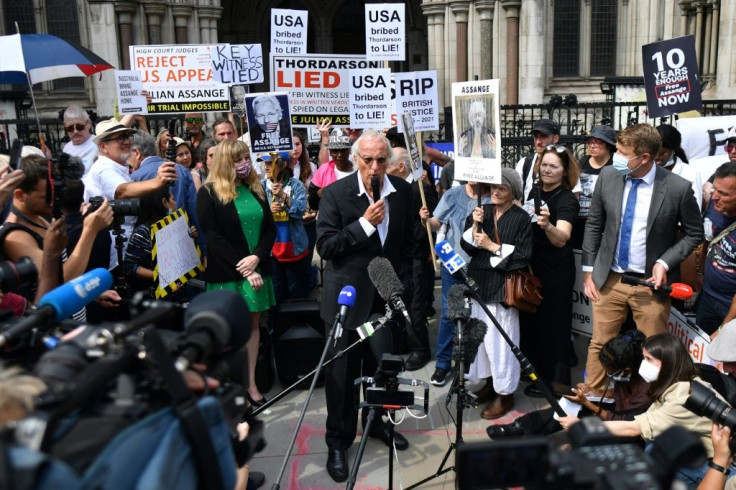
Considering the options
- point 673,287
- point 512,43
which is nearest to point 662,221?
point 673,287

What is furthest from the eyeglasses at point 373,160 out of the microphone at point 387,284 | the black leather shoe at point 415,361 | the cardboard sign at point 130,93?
the cardboard sign at point 130,93

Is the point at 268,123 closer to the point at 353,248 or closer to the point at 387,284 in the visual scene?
the point at 353,248

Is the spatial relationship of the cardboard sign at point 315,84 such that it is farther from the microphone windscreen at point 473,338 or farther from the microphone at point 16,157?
the microphone windscreen at point 473,338

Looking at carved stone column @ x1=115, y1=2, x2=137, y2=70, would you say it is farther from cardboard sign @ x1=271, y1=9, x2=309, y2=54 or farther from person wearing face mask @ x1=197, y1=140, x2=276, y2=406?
person wearing face mask @ x1=197, y1=140, x2=276, y2=406

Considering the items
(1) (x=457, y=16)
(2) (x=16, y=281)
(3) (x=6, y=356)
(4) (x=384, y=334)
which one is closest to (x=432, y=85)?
(4) (x=384, y=334)

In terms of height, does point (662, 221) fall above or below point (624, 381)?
above

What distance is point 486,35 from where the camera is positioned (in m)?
18.5

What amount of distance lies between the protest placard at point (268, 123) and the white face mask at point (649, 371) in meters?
4.18

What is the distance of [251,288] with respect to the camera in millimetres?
5570

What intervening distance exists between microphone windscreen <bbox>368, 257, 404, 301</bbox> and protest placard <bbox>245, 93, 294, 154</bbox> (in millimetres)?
3334

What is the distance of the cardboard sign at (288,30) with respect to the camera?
936 centimetres

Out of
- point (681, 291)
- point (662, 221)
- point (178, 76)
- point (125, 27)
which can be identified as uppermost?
point (125, 27)

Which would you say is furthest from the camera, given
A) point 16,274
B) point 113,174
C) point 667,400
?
point 113,174

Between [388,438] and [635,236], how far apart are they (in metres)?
2.24
